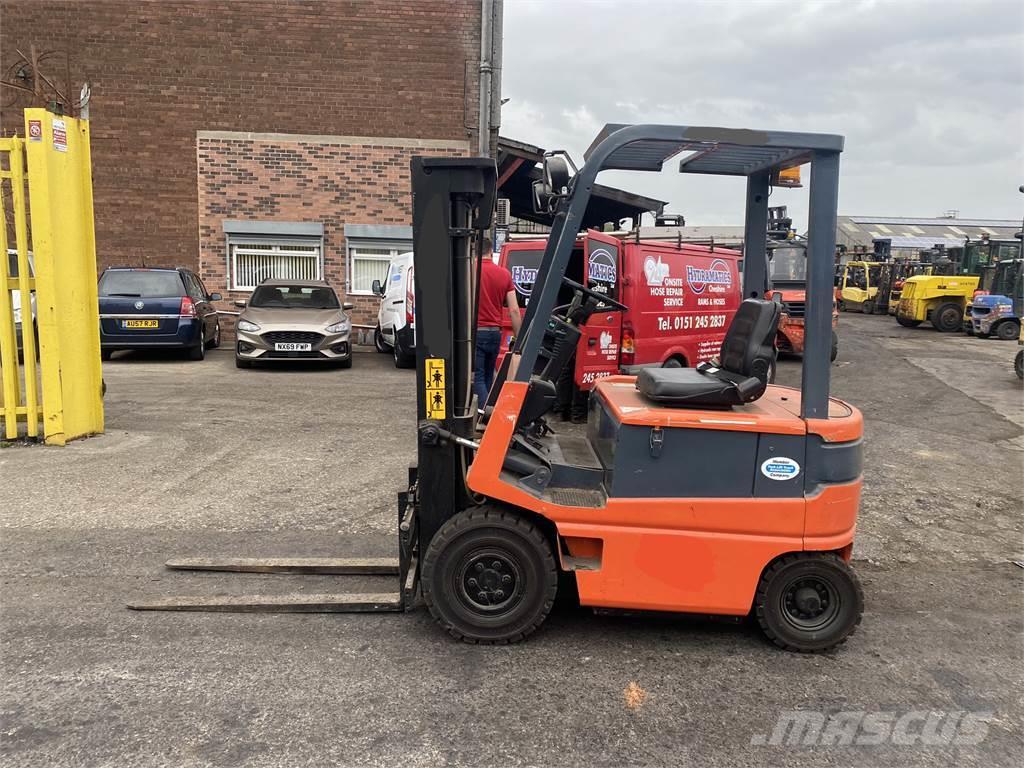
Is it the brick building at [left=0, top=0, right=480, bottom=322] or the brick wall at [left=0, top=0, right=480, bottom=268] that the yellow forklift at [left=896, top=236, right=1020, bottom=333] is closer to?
the brick building at [left=0, top=0, right=480, bottom=322]

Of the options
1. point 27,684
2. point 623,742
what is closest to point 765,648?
point 623,742

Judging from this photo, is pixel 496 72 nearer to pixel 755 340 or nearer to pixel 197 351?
pixel 197 351

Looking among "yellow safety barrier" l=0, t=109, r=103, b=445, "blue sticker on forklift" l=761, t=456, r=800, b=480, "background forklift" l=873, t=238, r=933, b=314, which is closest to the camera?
"blue sticker on forklift" l=761, t=456, r=800, b=480

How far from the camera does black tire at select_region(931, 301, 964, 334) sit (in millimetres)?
25297

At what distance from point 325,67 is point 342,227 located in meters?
3.34

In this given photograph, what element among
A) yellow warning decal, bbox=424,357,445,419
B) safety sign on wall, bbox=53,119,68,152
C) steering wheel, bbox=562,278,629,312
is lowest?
yellow warning decal, bbox=424,357,445,419

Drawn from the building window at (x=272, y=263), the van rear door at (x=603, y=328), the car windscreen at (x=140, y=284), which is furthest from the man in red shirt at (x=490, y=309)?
the building window at (x=272, y=263)

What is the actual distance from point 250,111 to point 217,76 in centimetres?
99

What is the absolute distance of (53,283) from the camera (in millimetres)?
7156

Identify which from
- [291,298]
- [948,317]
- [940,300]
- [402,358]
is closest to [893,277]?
[940,300]

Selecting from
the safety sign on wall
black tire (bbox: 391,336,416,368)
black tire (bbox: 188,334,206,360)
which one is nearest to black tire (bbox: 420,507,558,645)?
the safety sign on wall

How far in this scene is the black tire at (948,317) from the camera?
25.3m

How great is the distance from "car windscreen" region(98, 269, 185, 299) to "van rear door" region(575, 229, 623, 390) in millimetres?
8229

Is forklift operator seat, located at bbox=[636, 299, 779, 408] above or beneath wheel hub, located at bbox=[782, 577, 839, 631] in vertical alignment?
above
